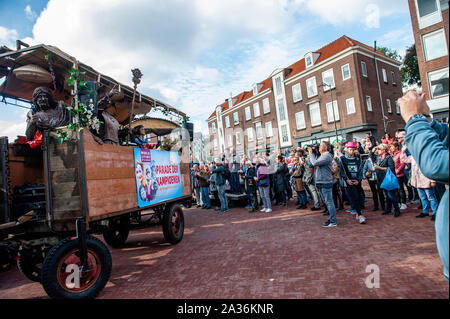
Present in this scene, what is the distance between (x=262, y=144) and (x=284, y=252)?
29.9m

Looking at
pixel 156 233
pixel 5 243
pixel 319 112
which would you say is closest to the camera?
pixel 5 243

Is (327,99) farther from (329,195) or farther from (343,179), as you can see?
(329,195)

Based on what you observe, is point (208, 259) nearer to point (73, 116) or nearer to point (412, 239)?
point (73, 116)

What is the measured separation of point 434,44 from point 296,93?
43.4ft

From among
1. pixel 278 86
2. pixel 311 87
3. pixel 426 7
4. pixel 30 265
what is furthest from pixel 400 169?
pixel 278 86

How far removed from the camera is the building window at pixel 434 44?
1755 centimetres

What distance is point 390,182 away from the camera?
21.2 ft

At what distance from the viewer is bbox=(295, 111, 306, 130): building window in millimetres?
28812

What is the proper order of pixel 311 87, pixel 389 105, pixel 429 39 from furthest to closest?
1. pixel 311 87
2. pixel 389 105
3. pixel 429 39

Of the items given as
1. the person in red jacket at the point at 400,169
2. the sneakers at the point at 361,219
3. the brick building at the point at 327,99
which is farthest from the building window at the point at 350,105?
the sneakers at the point at 361,219

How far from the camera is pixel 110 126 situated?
15.5 feet

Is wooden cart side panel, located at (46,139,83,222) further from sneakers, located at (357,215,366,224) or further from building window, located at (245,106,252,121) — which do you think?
building window, located at (245,106,252,121)

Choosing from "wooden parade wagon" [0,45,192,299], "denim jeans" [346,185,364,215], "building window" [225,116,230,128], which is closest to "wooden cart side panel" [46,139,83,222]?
"wooden parade wagon" [0,45,192,299]
